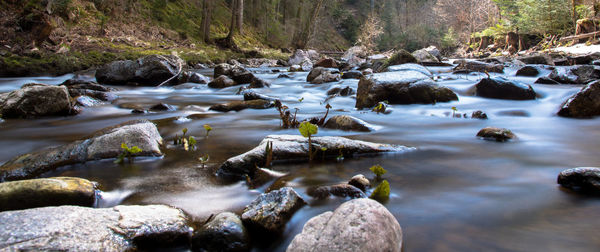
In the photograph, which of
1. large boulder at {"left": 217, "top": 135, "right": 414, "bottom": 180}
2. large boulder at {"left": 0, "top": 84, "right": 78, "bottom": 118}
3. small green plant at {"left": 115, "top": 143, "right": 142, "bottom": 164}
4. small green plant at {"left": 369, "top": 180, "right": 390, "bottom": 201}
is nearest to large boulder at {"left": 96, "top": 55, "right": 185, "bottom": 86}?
large boulder at {"left": 0, "top": 84, "right": 78, "bottom": 118}

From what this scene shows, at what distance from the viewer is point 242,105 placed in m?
6.14

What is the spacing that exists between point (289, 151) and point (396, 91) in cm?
386

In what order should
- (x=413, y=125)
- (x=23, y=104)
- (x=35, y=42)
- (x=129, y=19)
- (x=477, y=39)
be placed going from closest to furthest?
(x=413, y=125)
(x=23, y=104)
(x=35, y=42)
(x=129, y=19)
(x=477, y=39)

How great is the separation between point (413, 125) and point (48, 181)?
13.6 ft

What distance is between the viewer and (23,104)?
17.4 ft

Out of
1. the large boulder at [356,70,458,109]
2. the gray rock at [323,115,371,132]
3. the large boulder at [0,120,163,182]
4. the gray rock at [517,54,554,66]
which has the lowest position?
the large boulder at [0,120,163,182]

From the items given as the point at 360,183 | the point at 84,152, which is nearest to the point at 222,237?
the point at 360,183

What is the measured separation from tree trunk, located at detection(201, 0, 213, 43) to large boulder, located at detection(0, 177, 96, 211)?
2015 centimetres

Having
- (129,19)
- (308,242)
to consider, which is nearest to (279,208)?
(308,242)

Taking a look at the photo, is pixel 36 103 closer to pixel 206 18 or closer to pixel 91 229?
pixel 91 229

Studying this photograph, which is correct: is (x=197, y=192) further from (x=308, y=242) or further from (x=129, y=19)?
(x=129, y=19)

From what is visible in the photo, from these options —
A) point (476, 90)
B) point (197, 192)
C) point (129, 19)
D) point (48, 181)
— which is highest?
point (129, 19)

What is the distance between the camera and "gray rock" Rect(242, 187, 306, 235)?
1773mm

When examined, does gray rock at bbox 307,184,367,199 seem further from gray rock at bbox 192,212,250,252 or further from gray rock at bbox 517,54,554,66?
gray rock at bbox 517,54,554,66
